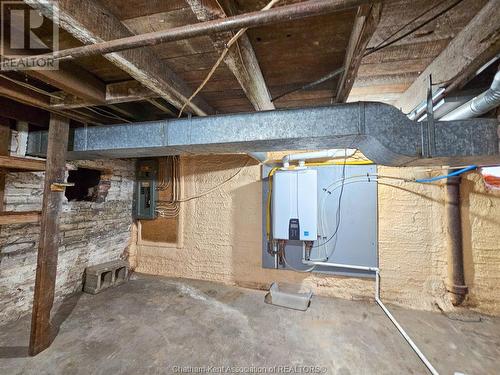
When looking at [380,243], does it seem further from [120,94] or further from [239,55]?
[120,94]

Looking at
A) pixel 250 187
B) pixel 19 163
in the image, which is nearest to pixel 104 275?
pixel 19 163

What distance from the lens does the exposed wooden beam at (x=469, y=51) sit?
0.92 metres

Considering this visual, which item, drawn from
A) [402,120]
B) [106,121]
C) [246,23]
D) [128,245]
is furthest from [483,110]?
[128,245]

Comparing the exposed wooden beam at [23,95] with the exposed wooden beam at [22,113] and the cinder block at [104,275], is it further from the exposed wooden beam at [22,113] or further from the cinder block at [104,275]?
the cinder block at [104,275]

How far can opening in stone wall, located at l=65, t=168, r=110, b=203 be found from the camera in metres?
2.79

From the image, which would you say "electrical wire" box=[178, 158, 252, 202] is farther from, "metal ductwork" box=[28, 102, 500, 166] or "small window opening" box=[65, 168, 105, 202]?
"metal ductwork" box=[28, 102, 500, 166]

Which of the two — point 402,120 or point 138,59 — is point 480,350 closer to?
point 402,120

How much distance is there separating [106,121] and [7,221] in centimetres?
101

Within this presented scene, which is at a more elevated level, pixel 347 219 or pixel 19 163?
pixel 19 163

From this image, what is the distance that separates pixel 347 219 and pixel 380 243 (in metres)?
0.42

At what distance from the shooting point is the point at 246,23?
0.63 meters

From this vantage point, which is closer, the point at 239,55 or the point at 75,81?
the point at 239,55

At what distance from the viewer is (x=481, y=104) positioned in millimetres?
1135

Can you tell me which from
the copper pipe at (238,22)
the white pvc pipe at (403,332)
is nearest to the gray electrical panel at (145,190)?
the copper pipe at (238,22)
